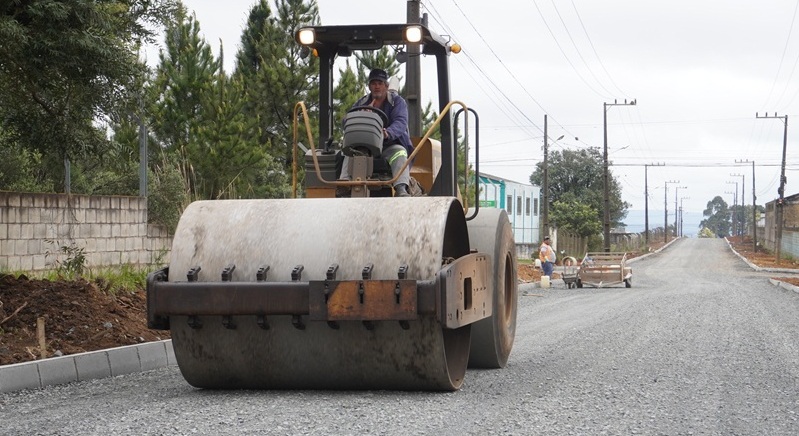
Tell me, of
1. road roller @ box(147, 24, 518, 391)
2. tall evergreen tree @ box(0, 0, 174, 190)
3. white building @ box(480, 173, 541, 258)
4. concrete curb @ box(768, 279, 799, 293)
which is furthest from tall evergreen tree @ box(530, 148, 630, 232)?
road roller @ box(147, 24, 518, 391)

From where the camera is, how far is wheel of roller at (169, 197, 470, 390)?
683cm

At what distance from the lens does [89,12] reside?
34.4 ft

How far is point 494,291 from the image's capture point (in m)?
8.57

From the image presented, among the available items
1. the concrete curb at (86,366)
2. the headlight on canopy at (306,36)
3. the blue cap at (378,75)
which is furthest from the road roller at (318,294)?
the headlight on canopy at (306,36)

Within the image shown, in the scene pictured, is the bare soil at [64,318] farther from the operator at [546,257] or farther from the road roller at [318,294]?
the operator at [546,257]

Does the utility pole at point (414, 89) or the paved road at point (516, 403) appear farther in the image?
the utility pole at point (414, 89)

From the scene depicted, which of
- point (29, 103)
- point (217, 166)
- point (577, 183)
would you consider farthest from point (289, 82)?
point (577, 183)

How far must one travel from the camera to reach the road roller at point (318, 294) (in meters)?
6.59

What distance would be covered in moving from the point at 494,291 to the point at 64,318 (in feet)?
14.7

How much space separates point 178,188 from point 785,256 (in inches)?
2346

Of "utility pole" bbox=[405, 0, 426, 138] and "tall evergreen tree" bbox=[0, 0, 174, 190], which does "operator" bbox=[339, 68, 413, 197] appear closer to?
"utility pole" bbox=[405, 0, 426, 138]

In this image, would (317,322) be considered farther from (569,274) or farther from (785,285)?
(785,285)

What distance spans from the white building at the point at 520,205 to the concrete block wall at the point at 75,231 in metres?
48.6

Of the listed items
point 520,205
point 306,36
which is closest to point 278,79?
point 306,36
